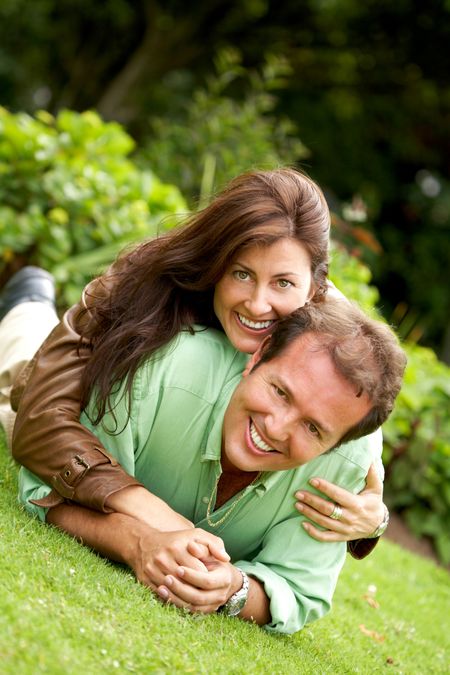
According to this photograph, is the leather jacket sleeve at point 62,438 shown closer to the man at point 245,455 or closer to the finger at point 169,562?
the man at point 245,455

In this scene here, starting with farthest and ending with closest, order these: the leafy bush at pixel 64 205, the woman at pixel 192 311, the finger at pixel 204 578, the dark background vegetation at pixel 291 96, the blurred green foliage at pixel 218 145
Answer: the dark background vegetation at pixel 291 96 < the blurred green foliage at pixel 218 145 < the leafy bush at pixel 64 205 < the woman at pixel 192 311 < the finger at pixel 204 578

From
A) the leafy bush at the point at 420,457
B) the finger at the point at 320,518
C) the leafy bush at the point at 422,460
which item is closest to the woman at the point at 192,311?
the finger at the point at 320,518

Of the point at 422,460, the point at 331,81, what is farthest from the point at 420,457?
the point at 331,81

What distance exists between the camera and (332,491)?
3297 millimetres

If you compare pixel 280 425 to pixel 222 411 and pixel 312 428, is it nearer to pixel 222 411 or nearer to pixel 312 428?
pixel 312 428

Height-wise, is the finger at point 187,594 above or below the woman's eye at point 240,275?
below

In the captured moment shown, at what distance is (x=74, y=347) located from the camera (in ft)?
11.6

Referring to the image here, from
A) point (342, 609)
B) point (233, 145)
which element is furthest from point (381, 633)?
point (233, 145)

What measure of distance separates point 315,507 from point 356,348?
64cm

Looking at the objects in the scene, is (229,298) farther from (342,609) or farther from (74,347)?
(342,609)

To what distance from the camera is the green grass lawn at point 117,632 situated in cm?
230

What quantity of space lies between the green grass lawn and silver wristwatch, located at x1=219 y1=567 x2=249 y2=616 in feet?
0.14

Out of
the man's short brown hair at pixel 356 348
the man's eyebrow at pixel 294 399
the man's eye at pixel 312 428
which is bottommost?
the man's eye at pixel 312 428

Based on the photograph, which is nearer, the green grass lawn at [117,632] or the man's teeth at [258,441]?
the green grass lawn at [117,632]
